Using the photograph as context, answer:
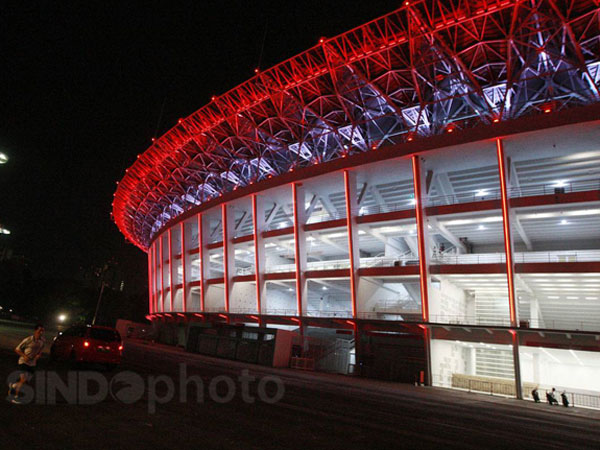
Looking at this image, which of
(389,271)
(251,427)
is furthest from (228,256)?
(251,427)

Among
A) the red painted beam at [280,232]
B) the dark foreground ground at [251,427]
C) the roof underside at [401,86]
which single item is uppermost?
the roof underside at [401,86]

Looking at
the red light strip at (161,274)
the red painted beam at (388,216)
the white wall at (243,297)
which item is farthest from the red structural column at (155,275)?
the red painted beam at (388,216)

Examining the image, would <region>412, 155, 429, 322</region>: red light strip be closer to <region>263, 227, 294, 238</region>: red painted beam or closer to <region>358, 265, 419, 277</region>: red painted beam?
<region>358, 265, 419, 277</region>: red painted beam

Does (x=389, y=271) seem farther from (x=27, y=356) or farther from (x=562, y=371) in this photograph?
(x=27, y=356)

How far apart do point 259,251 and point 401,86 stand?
17.3 m

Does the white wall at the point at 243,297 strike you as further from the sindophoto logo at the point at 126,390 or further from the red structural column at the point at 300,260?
the sindophoto logo at the point at 126,390

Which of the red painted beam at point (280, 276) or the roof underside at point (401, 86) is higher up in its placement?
the roof underside at point (401, 86)

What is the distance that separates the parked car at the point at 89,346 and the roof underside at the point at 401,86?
21.5 metres

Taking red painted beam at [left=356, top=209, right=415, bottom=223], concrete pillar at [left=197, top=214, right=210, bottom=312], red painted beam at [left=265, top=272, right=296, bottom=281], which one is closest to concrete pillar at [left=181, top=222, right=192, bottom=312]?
concrete pillar at [left=197, top=214, right=210, bottom=312]

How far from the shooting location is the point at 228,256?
127 ft

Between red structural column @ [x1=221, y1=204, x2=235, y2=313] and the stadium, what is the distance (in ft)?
0.48

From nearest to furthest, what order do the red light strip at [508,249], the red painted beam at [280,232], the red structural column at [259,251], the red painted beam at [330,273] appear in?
the red light strip at [508,249]
the red painted beam at [330,273]
the red painted beam at [280,232]
the red structural column at [259,251]

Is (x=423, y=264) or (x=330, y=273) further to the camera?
(x=330, y=273)

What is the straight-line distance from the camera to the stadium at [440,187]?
23844 millimetres
